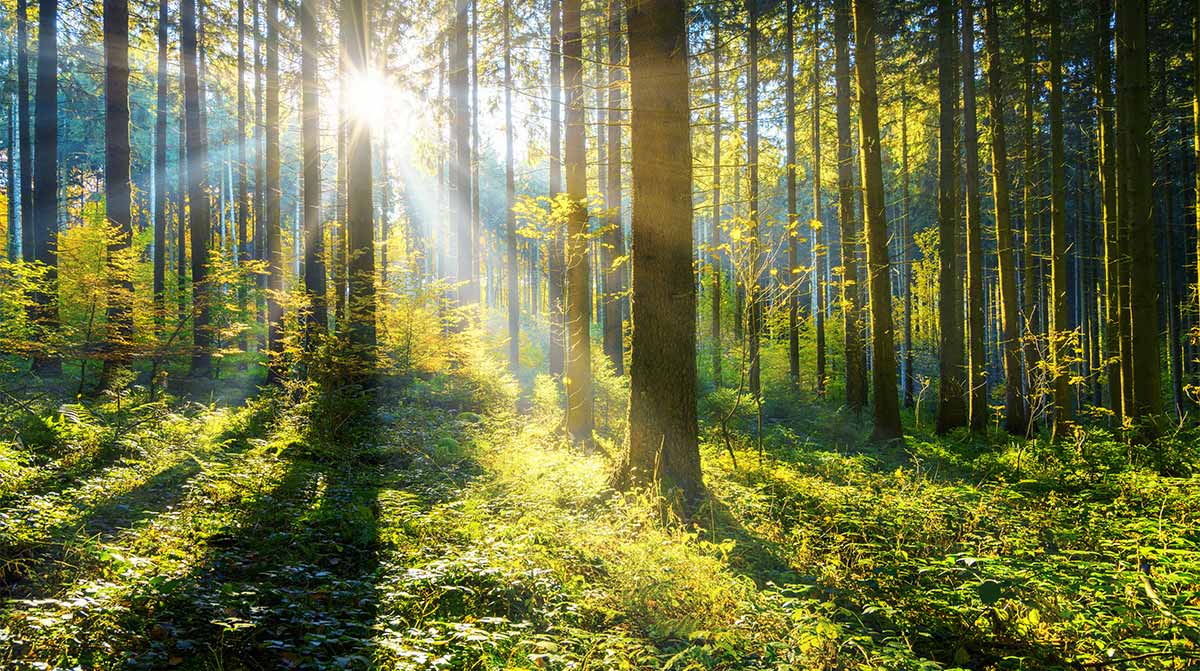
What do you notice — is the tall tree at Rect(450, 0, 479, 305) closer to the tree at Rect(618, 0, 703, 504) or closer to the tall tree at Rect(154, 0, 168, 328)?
the tall tree at Rect(154, 0, 168, 328)

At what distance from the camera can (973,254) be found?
1202 cm

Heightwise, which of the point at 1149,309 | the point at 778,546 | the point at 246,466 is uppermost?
the point at 1149,309

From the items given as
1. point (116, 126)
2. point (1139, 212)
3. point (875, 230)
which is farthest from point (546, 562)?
point (116, 126)

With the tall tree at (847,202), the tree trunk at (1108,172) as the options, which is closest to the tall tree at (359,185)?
the tall tree at (847,202)

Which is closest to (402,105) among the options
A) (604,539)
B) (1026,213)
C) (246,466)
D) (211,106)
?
(246,466)

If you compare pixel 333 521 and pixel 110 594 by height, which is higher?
pixel 110 594

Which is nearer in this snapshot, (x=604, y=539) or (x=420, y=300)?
(x=604, y=539)

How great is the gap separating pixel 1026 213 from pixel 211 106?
4266cm

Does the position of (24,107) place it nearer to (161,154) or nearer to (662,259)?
(161,154)

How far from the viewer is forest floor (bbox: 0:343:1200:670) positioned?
110 inches

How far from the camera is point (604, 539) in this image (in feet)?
14.9

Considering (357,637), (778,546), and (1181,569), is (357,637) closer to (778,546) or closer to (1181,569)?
(778,546)

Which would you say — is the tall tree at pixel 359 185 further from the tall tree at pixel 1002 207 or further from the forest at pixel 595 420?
the tall tree at pixel 1002 207

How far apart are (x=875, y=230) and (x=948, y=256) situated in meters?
3.23
